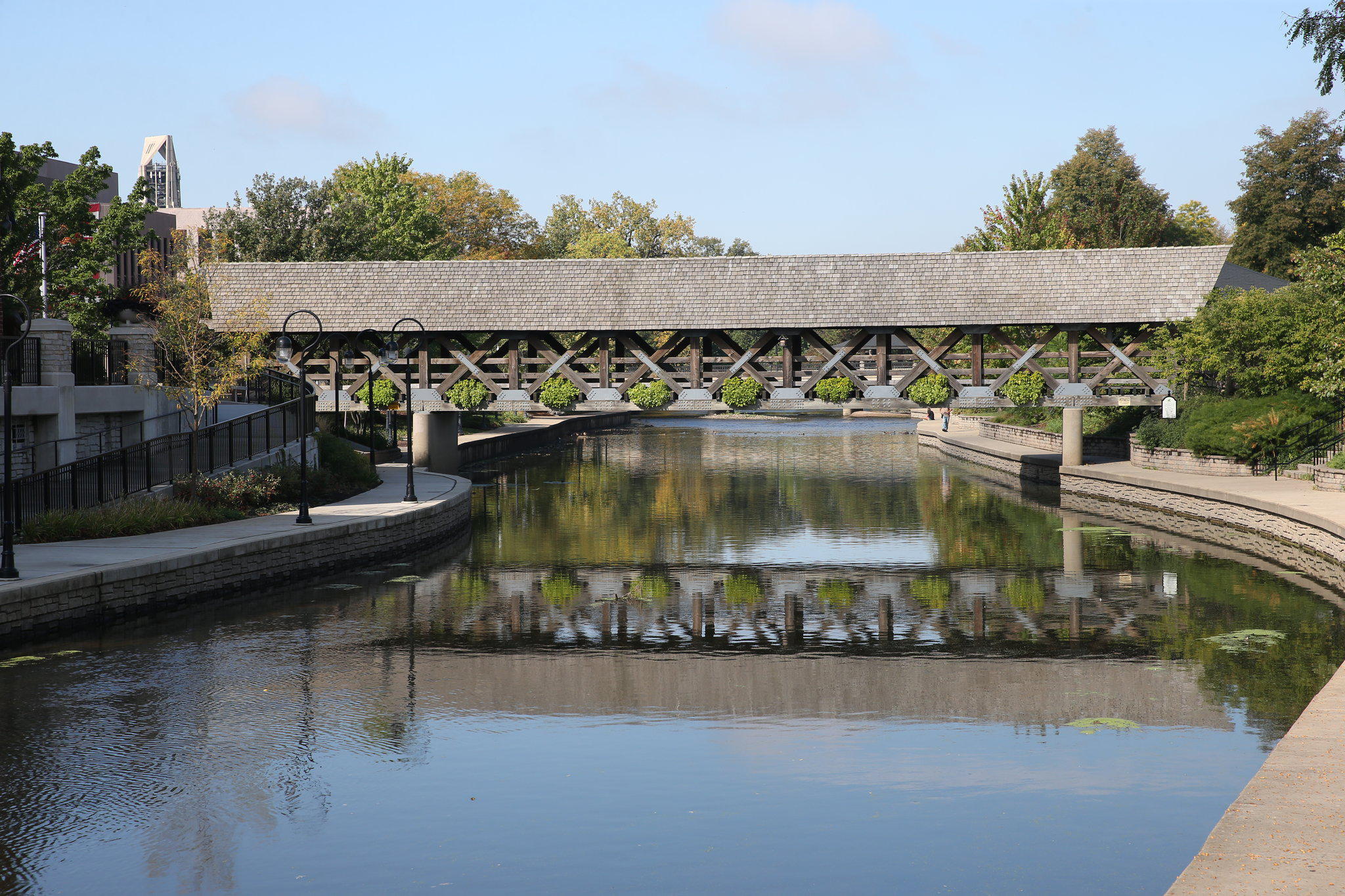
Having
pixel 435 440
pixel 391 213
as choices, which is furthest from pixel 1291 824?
pixel 391 213

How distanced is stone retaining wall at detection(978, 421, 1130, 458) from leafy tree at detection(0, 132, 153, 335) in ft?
102

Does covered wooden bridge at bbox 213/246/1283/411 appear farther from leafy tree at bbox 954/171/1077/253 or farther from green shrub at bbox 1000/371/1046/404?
leafy tree at bbox 954/171/1077/253

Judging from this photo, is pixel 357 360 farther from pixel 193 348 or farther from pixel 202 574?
pixel 202 574

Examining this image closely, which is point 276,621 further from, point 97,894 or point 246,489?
point 97,894

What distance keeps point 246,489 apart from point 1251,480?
24.5 meters

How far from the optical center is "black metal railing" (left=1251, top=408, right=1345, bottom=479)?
3372cm

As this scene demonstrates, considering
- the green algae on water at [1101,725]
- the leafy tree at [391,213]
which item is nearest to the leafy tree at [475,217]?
the leafy tree at [391,213]

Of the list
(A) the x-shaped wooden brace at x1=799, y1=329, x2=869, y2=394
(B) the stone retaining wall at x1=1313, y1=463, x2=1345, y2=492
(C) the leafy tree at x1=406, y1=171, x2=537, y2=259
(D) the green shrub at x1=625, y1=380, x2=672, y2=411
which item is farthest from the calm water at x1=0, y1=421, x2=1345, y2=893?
(C) the leafy tree at x1=406, y1=171, x2=537, y2=259

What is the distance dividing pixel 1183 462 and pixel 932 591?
699 inches

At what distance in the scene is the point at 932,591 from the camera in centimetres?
2277

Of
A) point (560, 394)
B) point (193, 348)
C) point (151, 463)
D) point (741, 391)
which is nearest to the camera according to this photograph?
point (151, 463)

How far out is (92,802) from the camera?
10.9 meters

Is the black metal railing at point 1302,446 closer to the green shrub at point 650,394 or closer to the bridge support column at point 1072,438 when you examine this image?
the bridge support column at point 1072,438

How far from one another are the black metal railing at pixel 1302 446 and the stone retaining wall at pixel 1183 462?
17.5 inches
